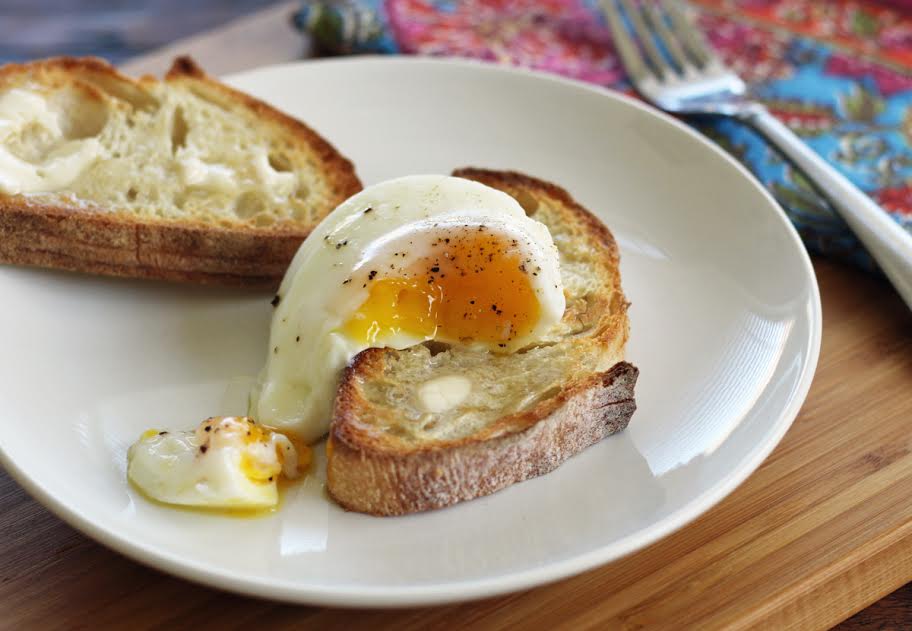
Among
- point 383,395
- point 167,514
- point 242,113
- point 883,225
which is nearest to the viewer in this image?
point 167,514

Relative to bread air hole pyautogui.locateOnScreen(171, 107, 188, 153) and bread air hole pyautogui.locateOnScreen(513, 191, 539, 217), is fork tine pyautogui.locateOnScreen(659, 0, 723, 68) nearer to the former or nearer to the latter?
bread air hole pyautogui.locateOnScreen(513, 191, 539, 217)

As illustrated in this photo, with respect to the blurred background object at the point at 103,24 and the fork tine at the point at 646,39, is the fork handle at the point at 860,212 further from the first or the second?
the blurred background object at the point at 103,24

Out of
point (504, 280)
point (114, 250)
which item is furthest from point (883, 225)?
point (114, 250)

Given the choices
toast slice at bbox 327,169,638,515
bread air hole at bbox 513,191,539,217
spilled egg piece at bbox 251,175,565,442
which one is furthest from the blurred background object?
toast slice at bbox 327,169,638,515

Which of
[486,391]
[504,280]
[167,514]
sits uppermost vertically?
[504,280]

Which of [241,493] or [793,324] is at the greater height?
[793,324]

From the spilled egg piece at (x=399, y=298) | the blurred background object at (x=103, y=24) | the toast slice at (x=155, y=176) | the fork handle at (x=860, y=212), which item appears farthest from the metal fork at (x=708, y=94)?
the blurred background object at (x=103, y=24)

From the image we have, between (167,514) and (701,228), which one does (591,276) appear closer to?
(701,228)

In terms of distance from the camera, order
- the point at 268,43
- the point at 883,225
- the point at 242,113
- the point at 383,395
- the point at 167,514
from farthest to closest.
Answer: the point at 268,43
the point at 242,113
the point at 883,225
the point at 383,395
the point at 167,514
